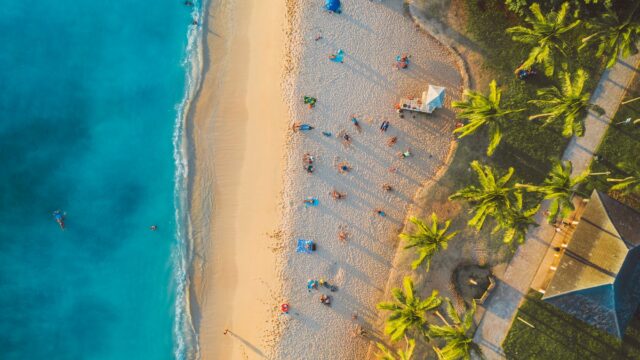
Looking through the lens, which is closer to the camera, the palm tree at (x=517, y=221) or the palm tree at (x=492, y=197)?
the palm tree at (x=492, y=197)

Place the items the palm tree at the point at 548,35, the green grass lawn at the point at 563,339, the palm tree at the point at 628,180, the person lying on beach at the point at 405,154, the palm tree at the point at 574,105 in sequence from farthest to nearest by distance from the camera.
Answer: the person lying on beach at the point at 405,154 → the green grass lawn at the point at 563,339 → the palm tree at the point at 628,180 → the palm tree at the point at 548,35 → the palm tree at the point at 574,105

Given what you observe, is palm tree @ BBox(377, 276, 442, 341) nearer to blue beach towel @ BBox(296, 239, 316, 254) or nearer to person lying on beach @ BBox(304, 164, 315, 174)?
blue beach towel @ BBox(296, 239, 316, 254)

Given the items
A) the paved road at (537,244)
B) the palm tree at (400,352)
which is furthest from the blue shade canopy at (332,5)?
the palm tree at (400,352)

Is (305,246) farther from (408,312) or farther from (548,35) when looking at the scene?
(548,35)

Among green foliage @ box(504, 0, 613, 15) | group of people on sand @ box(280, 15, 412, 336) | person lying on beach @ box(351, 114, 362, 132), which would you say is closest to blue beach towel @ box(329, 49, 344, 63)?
group of people on sand @ box(280, 15, 412, 336)

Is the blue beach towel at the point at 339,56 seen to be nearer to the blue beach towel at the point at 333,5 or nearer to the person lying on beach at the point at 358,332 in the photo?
the blue beach towel at the point at 333,5

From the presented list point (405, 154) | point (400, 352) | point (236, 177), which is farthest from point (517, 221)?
point (236, 177)

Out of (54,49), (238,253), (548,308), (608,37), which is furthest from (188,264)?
(608,37)
